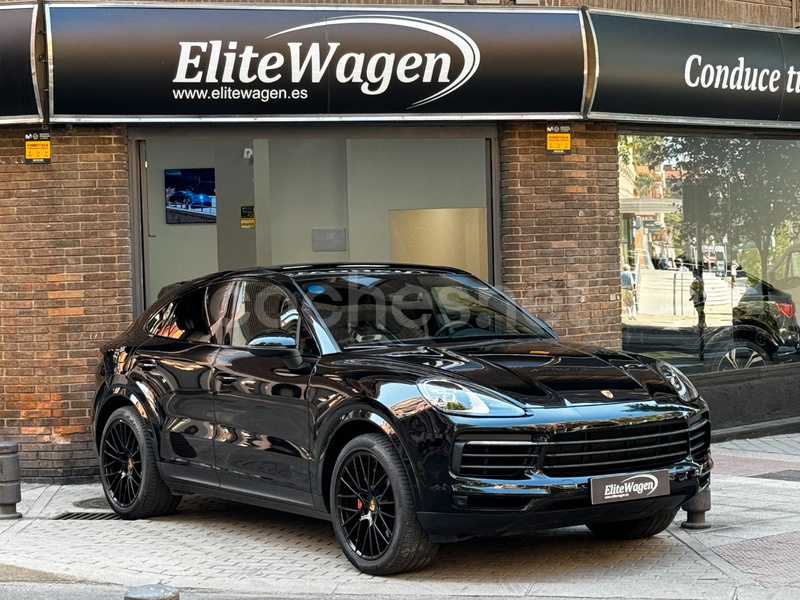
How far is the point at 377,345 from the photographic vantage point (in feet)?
24.3

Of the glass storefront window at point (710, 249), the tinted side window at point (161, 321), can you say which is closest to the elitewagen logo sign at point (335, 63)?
the glass storefront window at point (710, 249)

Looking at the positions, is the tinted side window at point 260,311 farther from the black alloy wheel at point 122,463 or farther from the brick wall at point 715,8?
the brick wall at point 715,8

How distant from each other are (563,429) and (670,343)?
6936 mm

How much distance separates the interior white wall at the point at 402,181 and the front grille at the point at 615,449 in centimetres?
543

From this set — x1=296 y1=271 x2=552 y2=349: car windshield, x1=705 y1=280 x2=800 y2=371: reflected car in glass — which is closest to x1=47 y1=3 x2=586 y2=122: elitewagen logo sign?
x1=296 y1=271 x2=552 y2=349: car windshield

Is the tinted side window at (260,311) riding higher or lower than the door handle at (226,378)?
higher

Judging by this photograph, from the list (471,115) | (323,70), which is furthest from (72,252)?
(471,115)

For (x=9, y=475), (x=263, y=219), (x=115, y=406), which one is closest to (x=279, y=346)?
(x=115, y=406)

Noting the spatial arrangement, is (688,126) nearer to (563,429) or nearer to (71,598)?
(563,429)

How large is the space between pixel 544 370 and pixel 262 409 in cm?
170

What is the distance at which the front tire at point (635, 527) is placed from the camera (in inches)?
293

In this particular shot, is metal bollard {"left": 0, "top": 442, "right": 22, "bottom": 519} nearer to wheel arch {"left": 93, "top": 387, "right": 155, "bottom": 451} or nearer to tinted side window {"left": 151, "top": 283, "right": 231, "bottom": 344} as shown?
wheel arch {"left": 93, "top": 387, "right": 155, "bottom": 451}

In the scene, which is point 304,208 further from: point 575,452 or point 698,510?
point 575,452

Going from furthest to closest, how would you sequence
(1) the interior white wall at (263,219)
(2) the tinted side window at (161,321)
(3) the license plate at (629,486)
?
(1) the interior white wall at (263,219)
(2) the tinted side window at (161,321)
(3) the license plate at (629,486)
